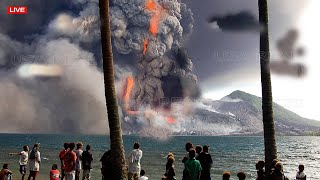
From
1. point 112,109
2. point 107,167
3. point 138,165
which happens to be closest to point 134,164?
point 138,165

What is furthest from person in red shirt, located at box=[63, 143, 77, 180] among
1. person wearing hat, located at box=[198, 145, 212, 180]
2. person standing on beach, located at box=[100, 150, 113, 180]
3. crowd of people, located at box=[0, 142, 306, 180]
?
person wearing hat, located at box=[198, 145, 212, 180]

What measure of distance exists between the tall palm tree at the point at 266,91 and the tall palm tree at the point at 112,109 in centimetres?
454

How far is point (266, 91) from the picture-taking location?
41.8 ft

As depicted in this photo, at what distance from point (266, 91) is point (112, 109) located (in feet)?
16.8

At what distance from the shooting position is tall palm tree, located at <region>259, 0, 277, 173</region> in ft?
40.0

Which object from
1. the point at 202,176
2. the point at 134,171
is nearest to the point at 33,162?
the point at 134,171

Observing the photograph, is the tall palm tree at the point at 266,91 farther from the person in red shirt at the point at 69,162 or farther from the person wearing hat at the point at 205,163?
the person in red shirt at the point at 69,162

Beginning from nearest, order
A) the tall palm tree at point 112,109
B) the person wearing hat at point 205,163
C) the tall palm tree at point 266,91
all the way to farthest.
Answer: the person wearing hat at point 205,163, the tall palm tree at point 112,109, the tall palm tree at point 266,91

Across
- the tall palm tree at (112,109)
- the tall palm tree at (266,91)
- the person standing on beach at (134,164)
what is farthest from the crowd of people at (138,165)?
the tall palm tree at (266,91)

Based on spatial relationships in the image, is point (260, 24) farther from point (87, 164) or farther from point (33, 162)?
point (33, 162)

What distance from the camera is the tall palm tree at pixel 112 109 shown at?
1189 cm

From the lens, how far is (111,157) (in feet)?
39.4

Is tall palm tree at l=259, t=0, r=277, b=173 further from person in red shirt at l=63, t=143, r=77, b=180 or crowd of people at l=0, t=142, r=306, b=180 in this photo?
person in red shirt at l=63, t=143, r=77, b=180

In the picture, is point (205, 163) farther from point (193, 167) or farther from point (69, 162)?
point (69, 162)
